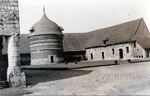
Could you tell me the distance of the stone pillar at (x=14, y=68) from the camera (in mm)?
13430

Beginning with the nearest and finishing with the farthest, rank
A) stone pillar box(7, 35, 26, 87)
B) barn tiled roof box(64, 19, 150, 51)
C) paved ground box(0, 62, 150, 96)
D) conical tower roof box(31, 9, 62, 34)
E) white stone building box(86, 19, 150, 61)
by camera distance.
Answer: paved ground box(0, 62, 150, 96) < stone pillar box(7, 35, 26, 87) < white stone building box(86, 19, 150, 61) < barn tiled roof box(64, 19, 150, 51) < conical tower roof box(31, 9, 62, 34)

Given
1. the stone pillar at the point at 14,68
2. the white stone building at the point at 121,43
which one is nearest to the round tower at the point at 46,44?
the white stone building at the point at 121,43

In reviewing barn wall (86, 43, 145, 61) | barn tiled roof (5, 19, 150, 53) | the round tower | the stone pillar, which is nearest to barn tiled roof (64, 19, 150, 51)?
barn tiled roof (5, 19, 150, 53)

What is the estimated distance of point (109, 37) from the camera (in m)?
46.4

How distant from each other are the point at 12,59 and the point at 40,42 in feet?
95.3

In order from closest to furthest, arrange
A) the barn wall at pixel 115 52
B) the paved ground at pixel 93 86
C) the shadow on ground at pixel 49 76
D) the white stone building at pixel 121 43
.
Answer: the paved ground at pixel 93 86 → the shadow on ground at pixel 49 76 → the barn wall at pixel 115 52 → the white stone building at pixel 121 43

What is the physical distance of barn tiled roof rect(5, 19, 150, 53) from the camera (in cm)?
4187

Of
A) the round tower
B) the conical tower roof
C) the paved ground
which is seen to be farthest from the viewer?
the conical tower roof

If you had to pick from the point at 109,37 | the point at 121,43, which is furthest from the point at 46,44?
the point at 121,43

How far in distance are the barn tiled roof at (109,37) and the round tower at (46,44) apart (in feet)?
20.3

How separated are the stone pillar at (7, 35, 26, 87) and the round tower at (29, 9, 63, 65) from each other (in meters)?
28.5

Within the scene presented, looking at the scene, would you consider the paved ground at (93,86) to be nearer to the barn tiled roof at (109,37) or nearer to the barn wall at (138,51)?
the barn wall at (138,51)

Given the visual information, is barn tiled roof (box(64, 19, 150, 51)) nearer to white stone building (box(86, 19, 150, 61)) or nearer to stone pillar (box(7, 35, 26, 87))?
white stone building (box(86, 19, 150, 61))

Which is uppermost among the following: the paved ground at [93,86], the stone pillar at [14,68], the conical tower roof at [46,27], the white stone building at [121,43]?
the conical tower roof at [46,27]
